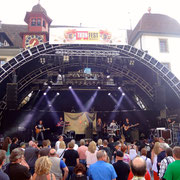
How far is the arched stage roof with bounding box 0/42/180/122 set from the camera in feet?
45.4

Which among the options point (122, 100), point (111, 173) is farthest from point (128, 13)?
point (111, 173)

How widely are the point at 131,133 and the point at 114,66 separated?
5847mm

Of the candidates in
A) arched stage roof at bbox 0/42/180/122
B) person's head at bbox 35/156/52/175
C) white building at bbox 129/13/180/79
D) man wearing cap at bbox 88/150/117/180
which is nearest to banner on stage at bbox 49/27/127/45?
arched stage roof at bbox 0/42/180/122

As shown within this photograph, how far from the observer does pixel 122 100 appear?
19922 mm

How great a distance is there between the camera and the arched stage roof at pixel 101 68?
13.8 metres

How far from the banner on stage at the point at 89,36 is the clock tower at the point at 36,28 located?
10.0m

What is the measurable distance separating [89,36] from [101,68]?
155 inches

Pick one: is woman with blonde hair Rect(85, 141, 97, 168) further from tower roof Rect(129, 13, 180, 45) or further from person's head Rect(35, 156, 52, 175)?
tower roof Rect(129, 13, 180, 45)

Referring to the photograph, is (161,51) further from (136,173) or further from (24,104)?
(136,173)

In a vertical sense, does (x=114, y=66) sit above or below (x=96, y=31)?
below

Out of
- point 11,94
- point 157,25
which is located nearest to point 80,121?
point 11,94

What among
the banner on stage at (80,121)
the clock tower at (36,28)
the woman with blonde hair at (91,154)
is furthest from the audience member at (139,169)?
the clock tower at (36,28)

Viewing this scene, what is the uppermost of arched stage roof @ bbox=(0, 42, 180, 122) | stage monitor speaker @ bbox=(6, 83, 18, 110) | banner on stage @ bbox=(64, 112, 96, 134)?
arched stage roof @ bbox=(0, 42, 180, 122)

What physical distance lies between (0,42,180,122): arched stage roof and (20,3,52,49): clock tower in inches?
275
